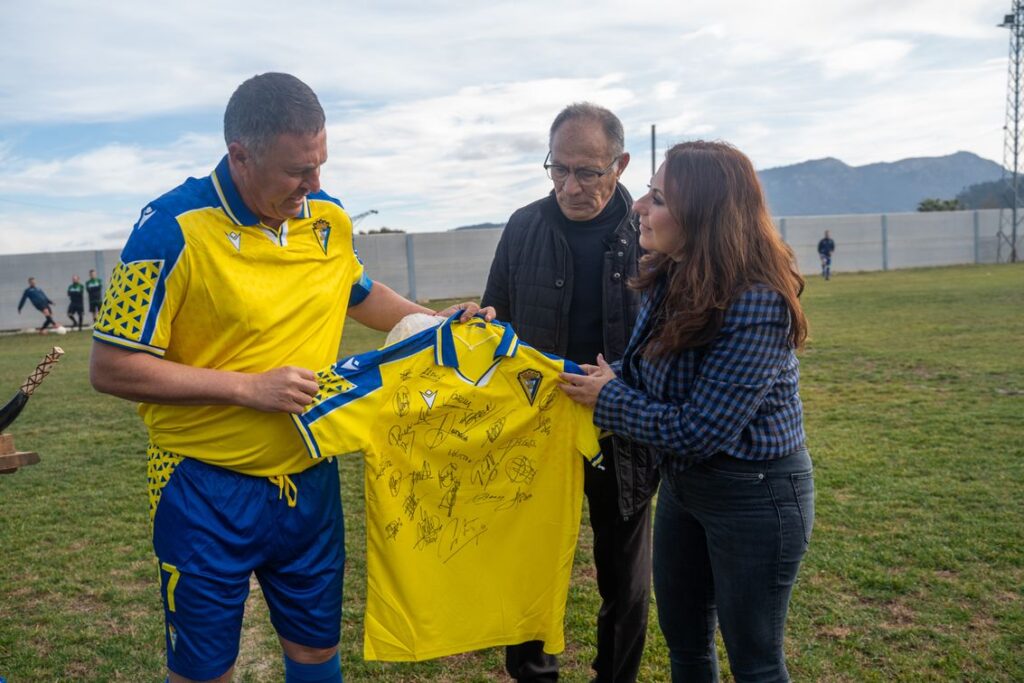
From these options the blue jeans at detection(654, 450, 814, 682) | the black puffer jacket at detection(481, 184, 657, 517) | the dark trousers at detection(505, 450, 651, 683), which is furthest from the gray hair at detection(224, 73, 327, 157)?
the dark trousers at detection(505, 450, 651, 683)

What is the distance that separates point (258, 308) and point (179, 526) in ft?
2.25

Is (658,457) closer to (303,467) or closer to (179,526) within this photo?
(303,467)

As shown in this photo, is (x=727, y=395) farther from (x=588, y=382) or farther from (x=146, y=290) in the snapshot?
(x=146, y=290)

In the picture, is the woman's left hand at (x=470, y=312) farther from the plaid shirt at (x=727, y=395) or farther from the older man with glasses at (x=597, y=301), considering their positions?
the plaid shirt at (x=727, y=395)

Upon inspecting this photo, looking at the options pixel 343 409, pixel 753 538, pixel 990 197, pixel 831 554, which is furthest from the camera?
pixel 990 197

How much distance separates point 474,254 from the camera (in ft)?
111

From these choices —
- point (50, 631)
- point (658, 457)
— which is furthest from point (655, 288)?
point (50, 631)

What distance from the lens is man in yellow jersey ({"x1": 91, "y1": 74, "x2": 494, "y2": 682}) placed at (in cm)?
233

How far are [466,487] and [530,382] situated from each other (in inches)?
17.6

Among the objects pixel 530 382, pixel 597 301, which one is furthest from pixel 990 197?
pixel 530 382

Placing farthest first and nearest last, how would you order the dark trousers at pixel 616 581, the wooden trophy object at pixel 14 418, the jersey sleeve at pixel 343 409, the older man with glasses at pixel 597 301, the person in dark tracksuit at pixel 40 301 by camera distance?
the person in dark tracksuit at pixel 40 301 < the dark trousers at pixel 616 581 < the older man with glasses at pixel 597 301 < the wooden trophy object at pixel 14 418 < the jersey sleeve at pixel 343 409

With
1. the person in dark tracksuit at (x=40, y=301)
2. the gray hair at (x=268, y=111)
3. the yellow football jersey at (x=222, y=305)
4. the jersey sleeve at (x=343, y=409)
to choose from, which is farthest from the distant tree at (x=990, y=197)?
the gray hair at (x=268, y=111)

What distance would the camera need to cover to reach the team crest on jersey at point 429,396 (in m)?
2.93

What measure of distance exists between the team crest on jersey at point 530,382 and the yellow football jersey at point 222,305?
710 mm
